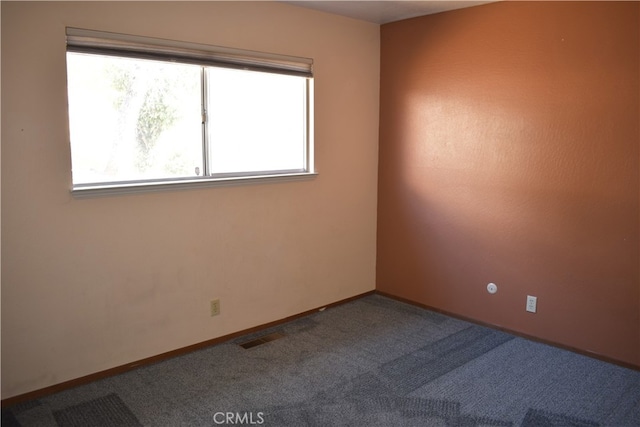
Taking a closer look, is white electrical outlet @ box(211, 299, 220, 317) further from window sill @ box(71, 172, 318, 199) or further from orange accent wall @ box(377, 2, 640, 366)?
orange accent wall @ box(377, 2, 640, 366)

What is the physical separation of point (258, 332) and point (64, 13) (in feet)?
7.59

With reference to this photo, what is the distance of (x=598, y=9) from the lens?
306 cm

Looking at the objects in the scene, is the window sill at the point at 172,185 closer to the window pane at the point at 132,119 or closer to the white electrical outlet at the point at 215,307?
the window pane at the point at 132,119

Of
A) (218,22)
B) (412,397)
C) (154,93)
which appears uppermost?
(218,22)

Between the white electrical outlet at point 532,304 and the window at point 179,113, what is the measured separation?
1780 millimetres

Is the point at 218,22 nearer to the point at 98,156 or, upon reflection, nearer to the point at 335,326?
the point at 98,156

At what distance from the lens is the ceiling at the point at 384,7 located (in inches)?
141

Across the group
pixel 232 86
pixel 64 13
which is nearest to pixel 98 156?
pixel 64 13

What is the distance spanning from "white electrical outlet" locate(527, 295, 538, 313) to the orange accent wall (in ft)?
0.14

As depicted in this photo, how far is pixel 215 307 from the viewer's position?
11.4 ft

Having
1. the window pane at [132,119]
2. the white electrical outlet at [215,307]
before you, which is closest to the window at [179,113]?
the window pane at [132,119]

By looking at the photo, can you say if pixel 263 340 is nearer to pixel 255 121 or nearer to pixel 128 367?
pixel 128 367

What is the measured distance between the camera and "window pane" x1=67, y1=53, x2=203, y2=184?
2850mm

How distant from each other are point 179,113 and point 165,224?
695mm
